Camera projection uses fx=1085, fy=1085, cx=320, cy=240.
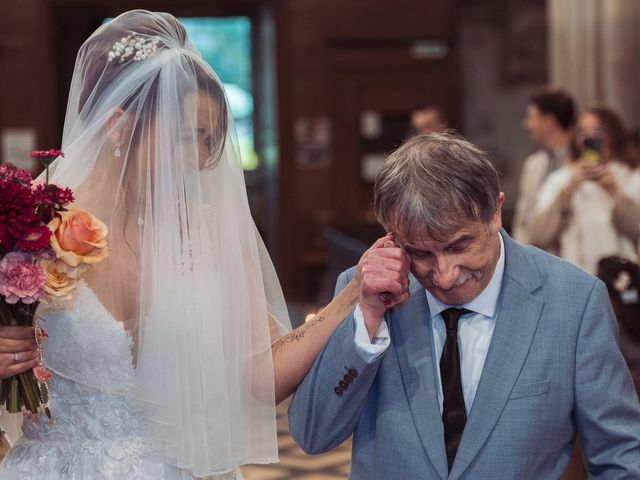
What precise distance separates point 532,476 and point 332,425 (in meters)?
0.45

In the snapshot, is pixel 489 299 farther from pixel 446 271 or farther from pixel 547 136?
pixel 547 136

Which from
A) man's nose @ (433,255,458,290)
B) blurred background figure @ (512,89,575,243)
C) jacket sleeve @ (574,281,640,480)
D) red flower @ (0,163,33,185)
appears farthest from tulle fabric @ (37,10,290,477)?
blurred background figure @ (512,89,575,243)

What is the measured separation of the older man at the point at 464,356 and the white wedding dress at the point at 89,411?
0.43 meters

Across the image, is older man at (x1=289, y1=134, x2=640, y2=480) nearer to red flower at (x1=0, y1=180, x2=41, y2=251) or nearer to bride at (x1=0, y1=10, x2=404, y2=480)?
bride at (x1=0, y1=10, x2=404, y2=480)

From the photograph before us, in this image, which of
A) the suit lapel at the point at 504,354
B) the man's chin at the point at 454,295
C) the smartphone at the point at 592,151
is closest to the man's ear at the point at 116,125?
the man's chin at the point at 454,295

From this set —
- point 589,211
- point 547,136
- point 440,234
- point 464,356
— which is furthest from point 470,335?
point 547,136

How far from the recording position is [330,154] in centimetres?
1171

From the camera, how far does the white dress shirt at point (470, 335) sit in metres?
2.43

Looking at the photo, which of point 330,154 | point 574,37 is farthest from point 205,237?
point 330,154

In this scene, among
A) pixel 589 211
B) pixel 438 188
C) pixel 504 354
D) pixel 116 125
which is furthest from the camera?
pixel 589 211

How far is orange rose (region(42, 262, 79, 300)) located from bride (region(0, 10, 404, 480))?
0.49 ft

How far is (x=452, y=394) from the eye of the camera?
241cm

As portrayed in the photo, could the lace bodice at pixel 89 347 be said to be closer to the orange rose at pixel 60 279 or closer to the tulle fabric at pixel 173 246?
the tulle fabric at pixel 173 246

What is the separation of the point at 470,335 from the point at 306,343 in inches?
16.9
